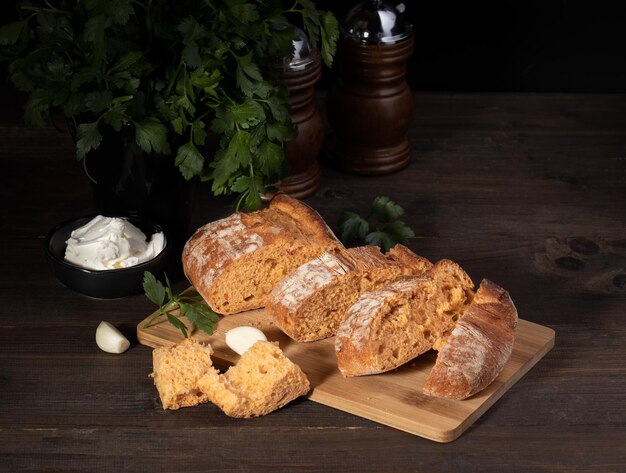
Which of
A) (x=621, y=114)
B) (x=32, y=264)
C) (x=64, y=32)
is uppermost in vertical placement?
(x=64, y=32)

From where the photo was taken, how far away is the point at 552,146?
385 centimetres

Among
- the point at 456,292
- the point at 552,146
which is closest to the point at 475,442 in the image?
the point at 456,292

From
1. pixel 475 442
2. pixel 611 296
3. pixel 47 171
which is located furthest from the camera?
pixel 47 171

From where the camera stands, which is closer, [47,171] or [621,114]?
[47,171]

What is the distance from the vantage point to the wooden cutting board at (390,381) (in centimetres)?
237

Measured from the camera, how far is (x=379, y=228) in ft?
10.7

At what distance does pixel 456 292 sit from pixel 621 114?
176 centimetres

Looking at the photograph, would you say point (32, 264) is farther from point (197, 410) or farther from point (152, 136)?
point (197, 410)

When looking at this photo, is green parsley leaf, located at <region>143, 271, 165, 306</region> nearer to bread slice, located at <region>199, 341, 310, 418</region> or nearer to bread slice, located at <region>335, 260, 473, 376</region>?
bread slice, located at <region>199, 341, 310, 418</region>

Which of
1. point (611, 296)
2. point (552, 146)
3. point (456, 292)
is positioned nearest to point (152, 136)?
point (456, 292)

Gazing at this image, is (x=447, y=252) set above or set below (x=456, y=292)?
A: below

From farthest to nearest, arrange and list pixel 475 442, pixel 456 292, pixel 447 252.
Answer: pixel 447 252
pixel 456 292
pixel 475 442

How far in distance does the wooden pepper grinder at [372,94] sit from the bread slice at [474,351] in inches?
44.1

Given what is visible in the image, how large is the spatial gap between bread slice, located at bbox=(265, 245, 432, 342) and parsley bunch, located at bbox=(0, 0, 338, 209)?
34 centimetres
